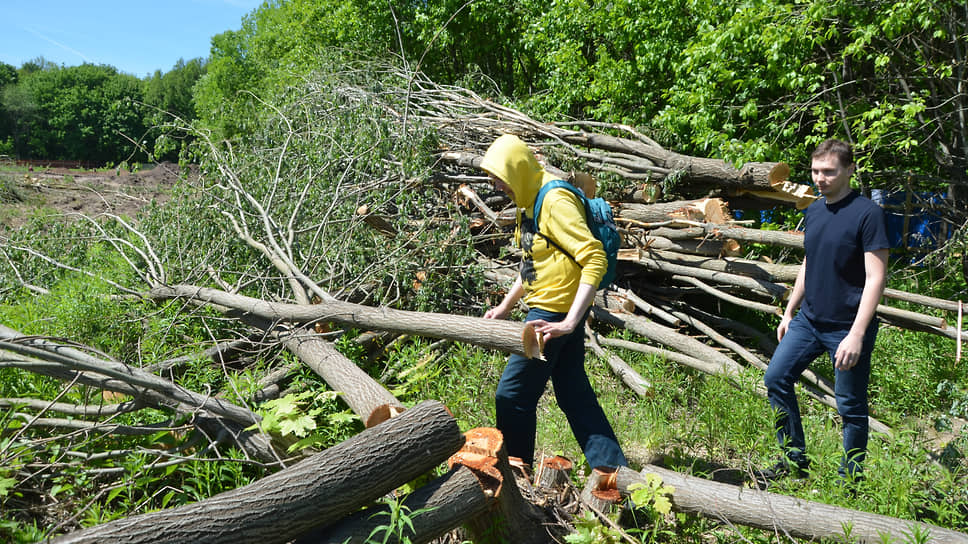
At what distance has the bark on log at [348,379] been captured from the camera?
3168 millimetres

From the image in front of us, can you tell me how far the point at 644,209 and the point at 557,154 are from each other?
1179 millimetres

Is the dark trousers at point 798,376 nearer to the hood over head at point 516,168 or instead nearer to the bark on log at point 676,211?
the hood over head at point 516,168

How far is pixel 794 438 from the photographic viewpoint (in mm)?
3279

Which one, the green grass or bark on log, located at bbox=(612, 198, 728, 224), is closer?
the green grass

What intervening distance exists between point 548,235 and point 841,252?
1.47 metres

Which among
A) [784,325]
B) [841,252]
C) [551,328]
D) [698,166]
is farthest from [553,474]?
[698,166]

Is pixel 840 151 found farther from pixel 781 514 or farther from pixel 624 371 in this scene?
pixel 624 371

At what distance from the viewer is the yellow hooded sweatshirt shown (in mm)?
2801

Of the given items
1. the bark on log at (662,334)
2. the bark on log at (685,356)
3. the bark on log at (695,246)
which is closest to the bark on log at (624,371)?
the bark on log at (685,356)

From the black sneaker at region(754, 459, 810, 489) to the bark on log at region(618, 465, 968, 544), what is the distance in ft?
1.86

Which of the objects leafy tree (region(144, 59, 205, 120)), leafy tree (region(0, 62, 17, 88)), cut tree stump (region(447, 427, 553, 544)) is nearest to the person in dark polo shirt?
cut tree stump (region(447, 427, 553, 544))

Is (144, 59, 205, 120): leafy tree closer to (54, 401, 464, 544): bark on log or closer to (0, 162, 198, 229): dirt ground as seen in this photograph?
(0, 162, 198, 229): dirt ground

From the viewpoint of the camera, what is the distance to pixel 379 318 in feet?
12.9

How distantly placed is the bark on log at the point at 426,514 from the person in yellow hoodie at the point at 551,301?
566 mm
